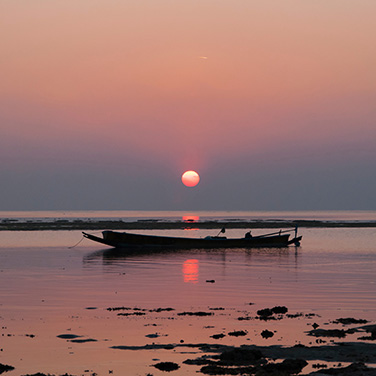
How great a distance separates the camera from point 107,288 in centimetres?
3309

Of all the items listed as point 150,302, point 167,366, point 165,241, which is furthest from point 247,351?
point 165,241

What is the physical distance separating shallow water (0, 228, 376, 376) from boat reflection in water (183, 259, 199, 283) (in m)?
0.09

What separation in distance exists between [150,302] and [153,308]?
6.20 ft

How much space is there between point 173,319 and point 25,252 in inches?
1576

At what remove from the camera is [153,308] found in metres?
26.0

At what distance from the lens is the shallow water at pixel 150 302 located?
17.6m

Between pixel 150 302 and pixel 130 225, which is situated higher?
pixel 150 302

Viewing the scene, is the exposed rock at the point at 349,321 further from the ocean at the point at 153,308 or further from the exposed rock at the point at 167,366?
the exposed rock at the point at 167,366

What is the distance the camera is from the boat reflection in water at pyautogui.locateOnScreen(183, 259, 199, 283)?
3804 centimetres

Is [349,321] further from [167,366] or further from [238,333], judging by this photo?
[167,366]

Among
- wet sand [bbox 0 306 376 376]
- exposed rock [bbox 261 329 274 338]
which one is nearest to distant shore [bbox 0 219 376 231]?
wet sand [bbox 0 306 376 376]

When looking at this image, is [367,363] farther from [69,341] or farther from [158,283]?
[158,283]

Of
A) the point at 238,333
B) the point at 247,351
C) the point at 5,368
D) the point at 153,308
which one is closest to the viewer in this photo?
the point at 5,368

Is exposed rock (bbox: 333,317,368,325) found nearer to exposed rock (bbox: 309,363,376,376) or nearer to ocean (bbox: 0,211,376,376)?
ocean (bbox: 0,211,376,376)
